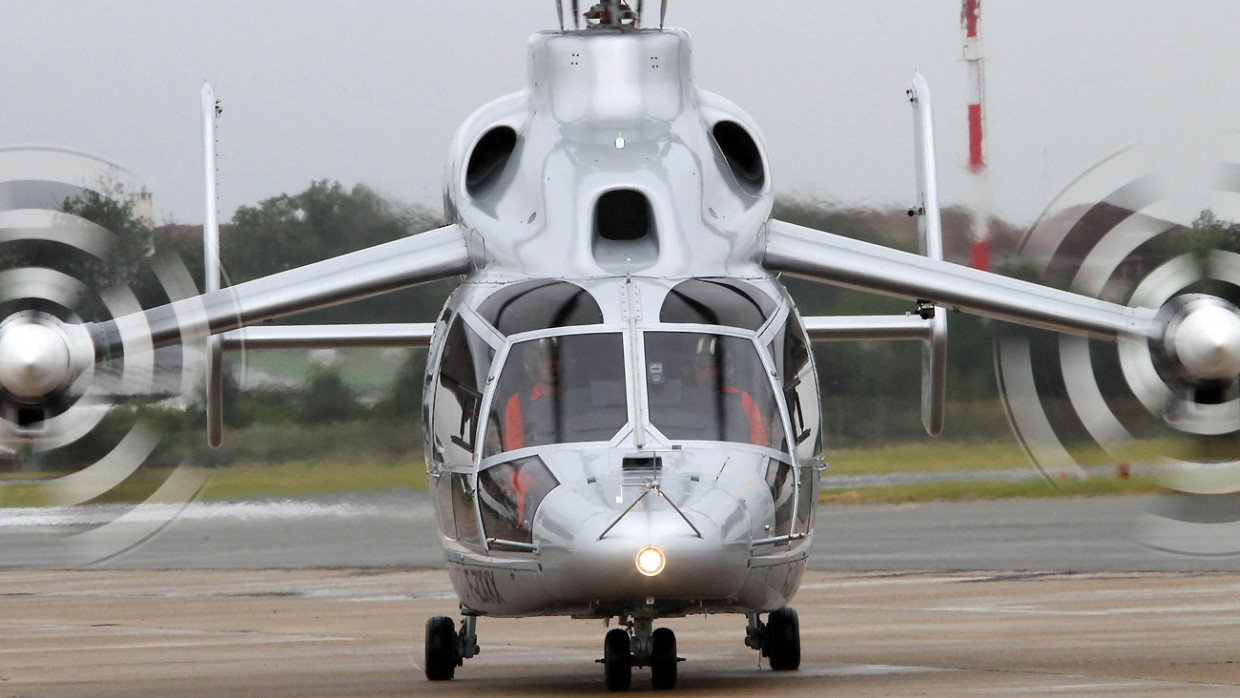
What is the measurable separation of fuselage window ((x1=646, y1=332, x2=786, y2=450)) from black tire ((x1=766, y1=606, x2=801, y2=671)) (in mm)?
3339

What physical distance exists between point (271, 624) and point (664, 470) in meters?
12.1

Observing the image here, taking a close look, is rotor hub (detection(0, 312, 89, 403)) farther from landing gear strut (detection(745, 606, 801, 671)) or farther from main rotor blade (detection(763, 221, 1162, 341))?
landing gear strut (detection(745, 606, 801, 671))

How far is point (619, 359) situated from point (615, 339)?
0.53 feet

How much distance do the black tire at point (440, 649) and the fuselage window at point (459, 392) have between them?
2.02 metres

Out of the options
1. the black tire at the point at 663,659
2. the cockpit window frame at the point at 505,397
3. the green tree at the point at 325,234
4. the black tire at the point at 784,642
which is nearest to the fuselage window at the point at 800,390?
the cockpit window frame at the point at 505,397

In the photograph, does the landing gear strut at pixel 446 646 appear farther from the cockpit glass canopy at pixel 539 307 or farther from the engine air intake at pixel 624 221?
the engine air intake at pixel 624 221

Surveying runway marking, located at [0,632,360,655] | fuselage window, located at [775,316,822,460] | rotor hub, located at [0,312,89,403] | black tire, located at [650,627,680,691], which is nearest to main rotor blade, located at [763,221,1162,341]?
fuselage window, located at [775,316,822,460]

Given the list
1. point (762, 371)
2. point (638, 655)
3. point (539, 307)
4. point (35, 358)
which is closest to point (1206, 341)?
point (762, 371)

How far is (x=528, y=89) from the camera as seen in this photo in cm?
1742

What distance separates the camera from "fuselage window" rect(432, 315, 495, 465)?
15086 millimetres

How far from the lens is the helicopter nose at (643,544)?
13.5 metres

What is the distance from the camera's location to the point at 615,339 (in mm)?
14727

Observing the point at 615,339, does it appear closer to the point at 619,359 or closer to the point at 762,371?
the point at 619,359

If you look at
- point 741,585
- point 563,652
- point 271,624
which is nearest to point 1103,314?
point 741,585
